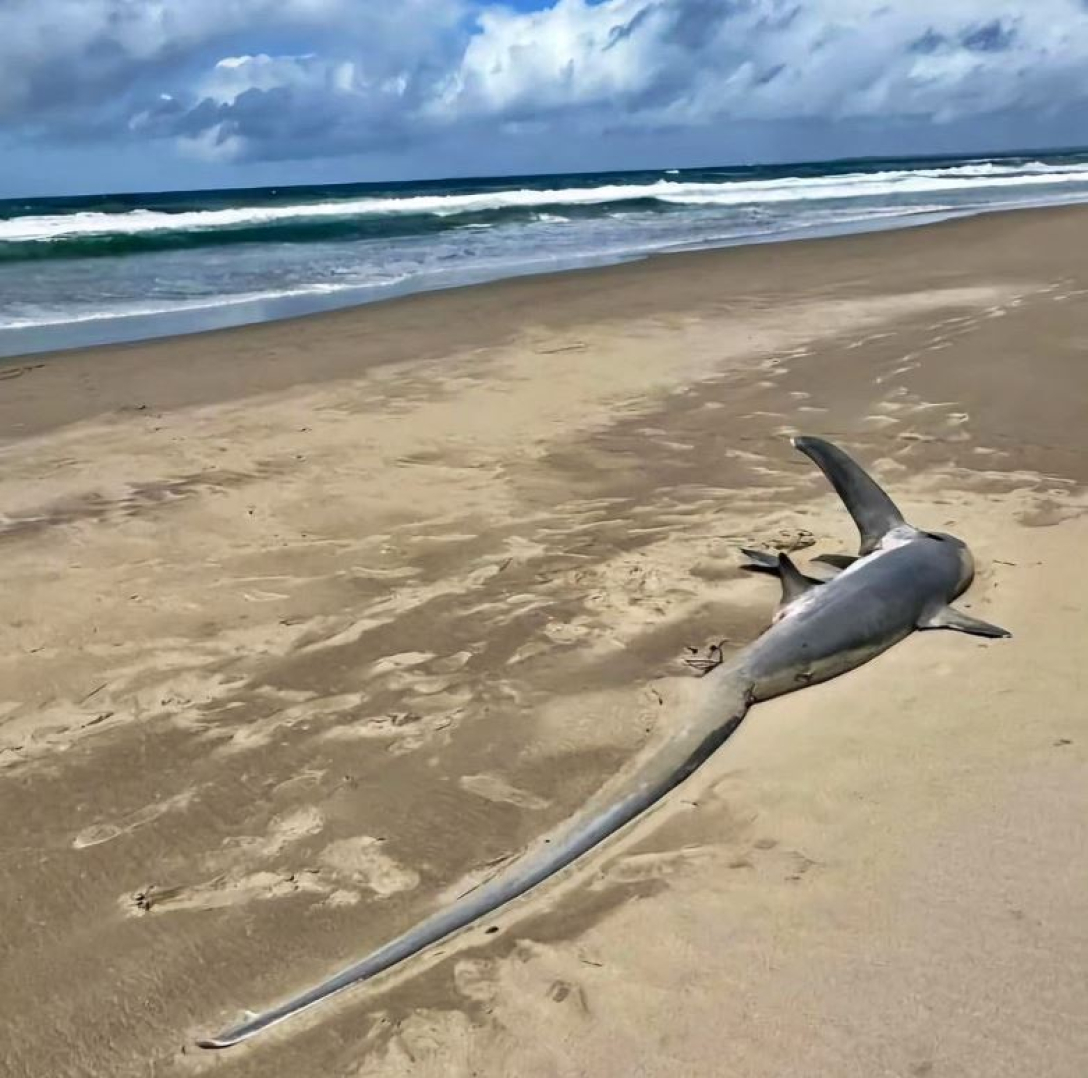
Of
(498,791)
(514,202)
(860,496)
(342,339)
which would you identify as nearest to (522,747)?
(498,791)

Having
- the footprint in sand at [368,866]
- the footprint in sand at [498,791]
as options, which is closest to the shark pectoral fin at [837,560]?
the footprint in sand at [498,791]

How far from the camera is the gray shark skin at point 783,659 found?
2422 mm

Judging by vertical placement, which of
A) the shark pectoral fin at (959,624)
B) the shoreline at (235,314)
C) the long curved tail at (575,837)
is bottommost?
the long curved tail at (575,837)

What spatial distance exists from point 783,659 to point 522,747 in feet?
2.96

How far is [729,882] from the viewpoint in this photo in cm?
254

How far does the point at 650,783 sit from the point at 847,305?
9124mm

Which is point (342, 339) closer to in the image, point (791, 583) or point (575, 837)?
point (791, 583)

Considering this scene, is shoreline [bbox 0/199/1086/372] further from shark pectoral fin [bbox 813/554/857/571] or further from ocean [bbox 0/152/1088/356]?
shark pectoral fin [bbox 813/554/857/571]

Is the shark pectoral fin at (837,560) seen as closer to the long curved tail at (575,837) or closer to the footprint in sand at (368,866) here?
the long curved tail at (575,837)

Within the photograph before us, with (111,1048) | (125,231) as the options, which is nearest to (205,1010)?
(111,1048)

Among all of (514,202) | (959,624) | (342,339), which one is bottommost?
(959,624)

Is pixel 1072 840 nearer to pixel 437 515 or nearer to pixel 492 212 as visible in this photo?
pixel 437 515

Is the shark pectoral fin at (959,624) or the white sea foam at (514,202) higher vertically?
the white sea foam at (514,202)

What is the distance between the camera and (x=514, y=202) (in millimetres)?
39125
